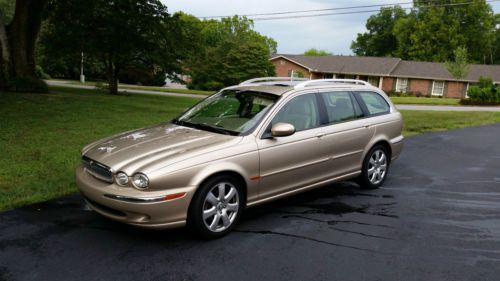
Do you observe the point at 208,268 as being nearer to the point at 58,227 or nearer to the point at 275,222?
the point at 275,222

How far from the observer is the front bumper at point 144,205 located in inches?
154

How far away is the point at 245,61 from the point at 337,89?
1404 inches

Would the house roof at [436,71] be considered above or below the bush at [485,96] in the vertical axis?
above

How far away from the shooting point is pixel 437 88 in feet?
154

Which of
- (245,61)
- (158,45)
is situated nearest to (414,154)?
(158,45)

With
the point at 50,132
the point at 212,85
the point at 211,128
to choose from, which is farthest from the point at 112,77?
the point at 211,128

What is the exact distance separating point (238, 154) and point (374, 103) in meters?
2.99

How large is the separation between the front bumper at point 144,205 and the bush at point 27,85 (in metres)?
14.9

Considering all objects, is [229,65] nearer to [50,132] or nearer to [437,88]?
[437,88]

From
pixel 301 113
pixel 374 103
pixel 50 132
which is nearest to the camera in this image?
pixel 301 113

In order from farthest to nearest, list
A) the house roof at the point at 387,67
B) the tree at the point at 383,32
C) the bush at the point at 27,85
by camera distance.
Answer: the tree at the point at 383,32 → the house roof at the point at 387,67 → the bush at the point at 27,85

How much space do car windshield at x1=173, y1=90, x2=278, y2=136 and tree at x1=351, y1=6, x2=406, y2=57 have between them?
7092cm

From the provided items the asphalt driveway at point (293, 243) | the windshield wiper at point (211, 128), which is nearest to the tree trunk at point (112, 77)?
the asphalt driveway at point (293, 243)

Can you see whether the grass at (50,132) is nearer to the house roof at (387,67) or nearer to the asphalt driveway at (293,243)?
the asphalt driveway at (293,243)
